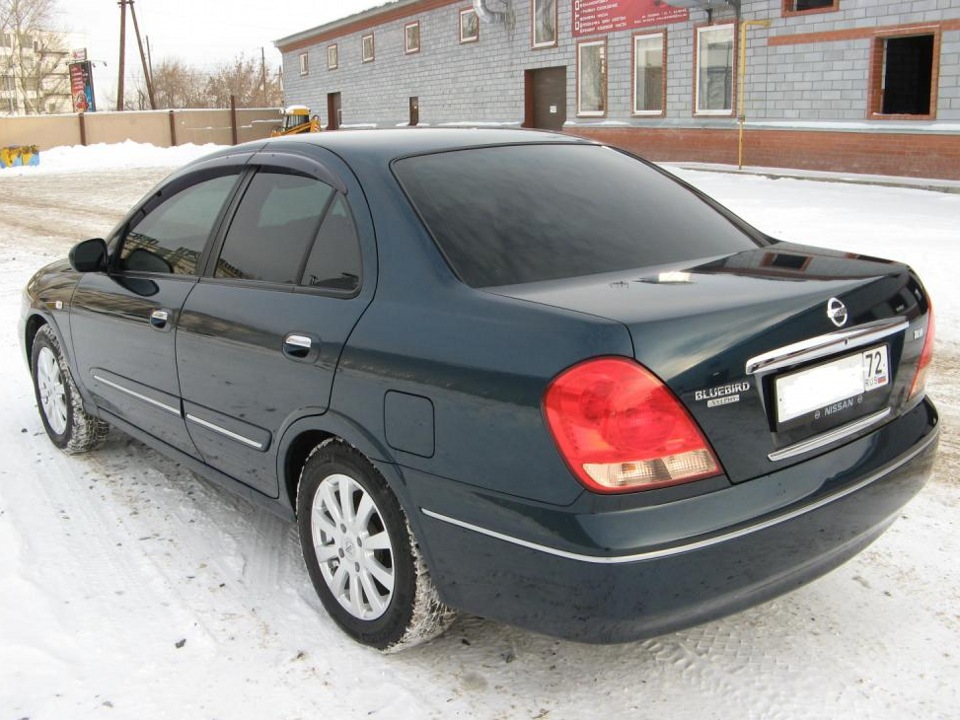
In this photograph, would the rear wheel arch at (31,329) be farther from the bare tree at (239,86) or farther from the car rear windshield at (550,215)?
the bare tree at (239,86)

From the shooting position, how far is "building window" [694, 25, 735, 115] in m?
20.5

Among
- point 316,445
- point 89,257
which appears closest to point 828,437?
point 316,445

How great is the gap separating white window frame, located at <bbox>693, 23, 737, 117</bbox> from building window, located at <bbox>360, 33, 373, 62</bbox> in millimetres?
18118

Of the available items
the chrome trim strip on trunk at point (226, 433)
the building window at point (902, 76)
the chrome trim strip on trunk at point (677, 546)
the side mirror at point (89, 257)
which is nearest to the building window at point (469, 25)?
the building window at point (902, 76)

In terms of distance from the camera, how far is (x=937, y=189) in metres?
15.4

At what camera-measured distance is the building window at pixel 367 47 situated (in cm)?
3622

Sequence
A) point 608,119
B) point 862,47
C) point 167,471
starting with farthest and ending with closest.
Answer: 1. point 608,119
2. point 862,47
3. point 167,471

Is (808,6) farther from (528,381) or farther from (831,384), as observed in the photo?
(528,381)

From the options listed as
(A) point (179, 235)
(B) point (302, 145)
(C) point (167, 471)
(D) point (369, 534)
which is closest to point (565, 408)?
(D) point (369, 534)

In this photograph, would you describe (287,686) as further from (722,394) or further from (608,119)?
(608,119)

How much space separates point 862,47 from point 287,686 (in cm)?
1777

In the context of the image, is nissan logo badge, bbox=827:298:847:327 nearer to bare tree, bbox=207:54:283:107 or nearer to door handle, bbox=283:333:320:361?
door handle, bbox=283:333:320:361

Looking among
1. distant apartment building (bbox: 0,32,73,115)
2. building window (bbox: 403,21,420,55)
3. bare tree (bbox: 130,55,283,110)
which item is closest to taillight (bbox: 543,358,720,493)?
building window (bbox: 403,21,420,55)

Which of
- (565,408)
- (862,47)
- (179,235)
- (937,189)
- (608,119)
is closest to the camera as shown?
(565,408)
